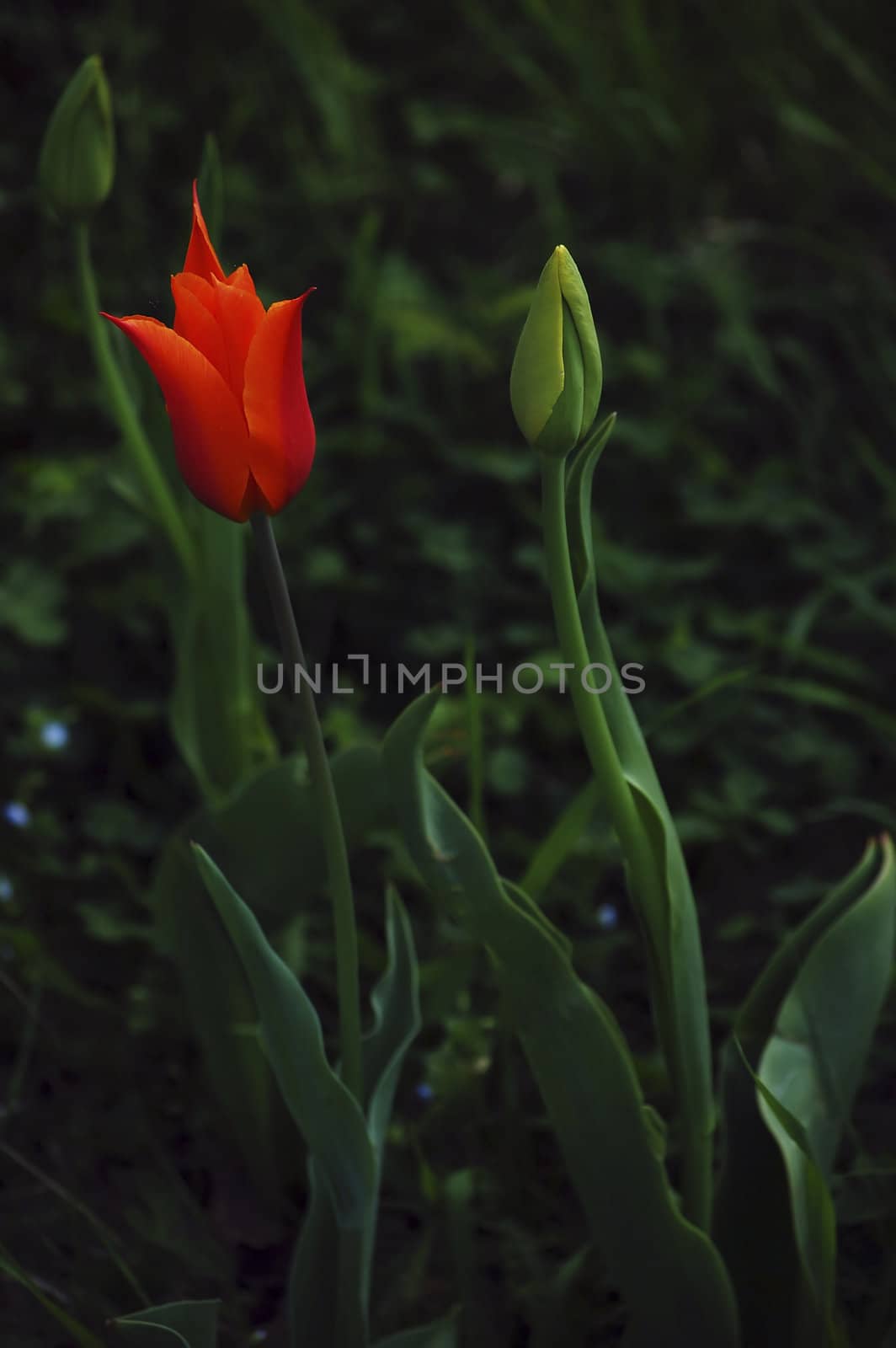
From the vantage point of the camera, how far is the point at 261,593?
154 centimetres

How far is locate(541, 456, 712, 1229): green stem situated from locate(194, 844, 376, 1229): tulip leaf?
0.60 feet

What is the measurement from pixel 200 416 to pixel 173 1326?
1.56 feet

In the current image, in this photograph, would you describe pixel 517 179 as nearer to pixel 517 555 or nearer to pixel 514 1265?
pixel 517 555

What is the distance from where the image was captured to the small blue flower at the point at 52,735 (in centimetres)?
130

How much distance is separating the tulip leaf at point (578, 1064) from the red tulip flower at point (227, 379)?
0.15 meters

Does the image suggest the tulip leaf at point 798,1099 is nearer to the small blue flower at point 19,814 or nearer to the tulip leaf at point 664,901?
the tulip leaf at point 664,901

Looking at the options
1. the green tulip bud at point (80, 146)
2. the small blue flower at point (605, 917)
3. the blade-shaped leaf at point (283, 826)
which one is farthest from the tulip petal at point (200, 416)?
the small blue flower at point (605, 917)

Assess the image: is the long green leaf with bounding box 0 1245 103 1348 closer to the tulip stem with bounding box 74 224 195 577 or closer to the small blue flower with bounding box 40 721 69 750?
the tulip stem with bounding box 74 224 195 577

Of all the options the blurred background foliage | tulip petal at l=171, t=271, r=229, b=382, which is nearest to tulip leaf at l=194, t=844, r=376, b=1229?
the blurred background foliage

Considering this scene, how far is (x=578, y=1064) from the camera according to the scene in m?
0.75

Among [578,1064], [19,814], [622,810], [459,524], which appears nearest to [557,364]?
[622,810]

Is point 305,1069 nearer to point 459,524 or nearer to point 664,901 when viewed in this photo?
point 664,901

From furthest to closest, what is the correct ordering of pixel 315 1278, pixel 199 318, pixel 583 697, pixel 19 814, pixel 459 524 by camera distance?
pixel 459 524, pixel 19 814, pixel 315 1278, pixel 583 697, pixel 199 318

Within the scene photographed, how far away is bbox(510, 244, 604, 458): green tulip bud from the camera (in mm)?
621
